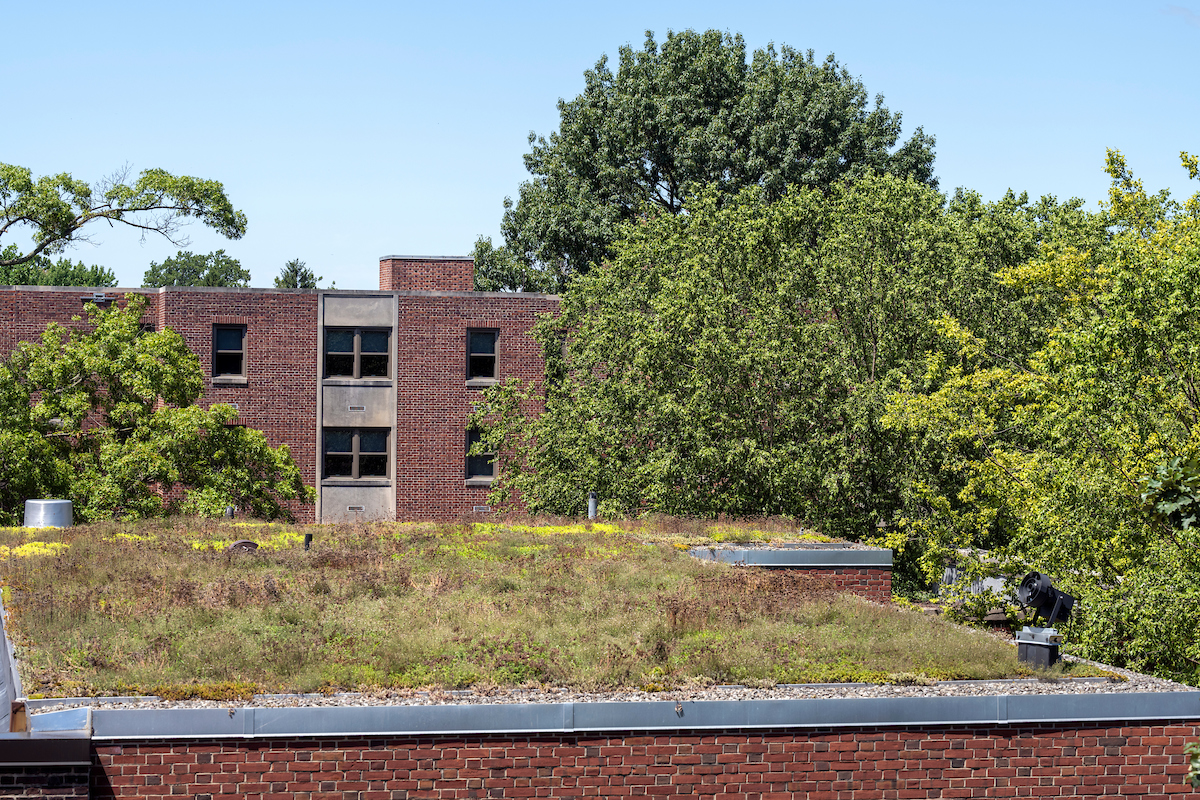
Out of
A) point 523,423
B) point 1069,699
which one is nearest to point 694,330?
point 523,423

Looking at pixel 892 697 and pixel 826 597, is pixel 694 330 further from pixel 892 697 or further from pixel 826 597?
pixel 892 697

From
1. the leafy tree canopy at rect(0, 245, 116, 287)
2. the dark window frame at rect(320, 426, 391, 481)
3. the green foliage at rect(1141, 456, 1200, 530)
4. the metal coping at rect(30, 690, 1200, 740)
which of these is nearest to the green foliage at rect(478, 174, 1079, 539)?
the dark window frame at rect(320, 426, 391, 481)

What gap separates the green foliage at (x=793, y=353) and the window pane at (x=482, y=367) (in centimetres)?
1054

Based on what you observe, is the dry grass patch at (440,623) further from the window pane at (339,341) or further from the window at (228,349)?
the window pane at (339,341)

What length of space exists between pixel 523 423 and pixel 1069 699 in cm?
2501

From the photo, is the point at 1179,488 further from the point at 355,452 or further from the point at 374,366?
the point at 355,452

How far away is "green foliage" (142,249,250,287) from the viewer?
436ft

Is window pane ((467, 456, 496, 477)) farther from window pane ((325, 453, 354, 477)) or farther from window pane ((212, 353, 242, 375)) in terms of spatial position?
window pane ((212, 353, 242, 375))

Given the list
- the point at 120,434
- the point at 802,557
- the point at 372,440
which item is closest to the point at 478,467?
the point at 372,440

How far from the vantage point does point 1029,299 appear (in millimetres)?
28859

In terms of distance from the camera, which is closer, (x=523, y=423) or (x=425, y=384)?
(x=523, y=423)

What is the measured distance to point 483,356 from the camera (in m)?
41.9

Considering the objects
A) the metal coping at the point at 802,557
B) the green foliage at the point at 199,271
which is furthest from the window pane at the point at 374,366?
the green foliage at the point at 199,271

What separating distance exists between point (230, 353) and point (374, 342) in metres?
4.78
